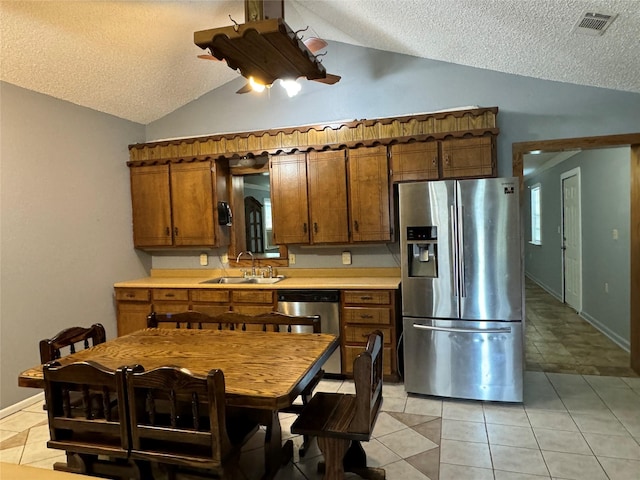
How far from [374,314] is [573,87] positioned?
257cm

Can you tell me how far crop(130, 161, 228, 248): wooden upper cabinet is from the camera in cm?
415

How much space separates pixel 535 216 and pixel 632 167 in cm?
537

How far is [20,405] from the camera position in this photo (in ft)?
10.7

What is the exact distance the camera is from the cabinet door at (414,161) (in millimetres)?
3506

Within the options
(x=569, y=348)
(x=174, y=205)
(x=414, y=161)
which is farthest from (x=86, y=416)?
(x=569, y=348)

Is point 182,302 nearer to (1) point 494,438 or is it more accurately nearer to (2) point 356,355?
(2) point 356,355

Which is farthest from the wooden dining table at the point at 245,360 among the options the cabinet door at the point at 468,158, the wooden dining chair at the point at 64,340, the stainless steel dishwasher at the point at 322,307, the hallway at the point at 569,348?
the hallway at the point at 569,348

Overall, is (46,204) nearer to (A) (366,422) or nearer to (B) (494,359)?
(A) (366,422)

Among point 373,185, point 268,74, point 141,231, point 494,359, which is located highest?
point 268,74

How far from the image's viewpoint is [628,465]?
2242 mm

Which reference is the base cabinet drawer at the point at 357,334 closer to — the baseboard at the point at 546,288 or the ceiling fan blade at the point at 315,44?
the ceiling fan blade at the point at 315,44

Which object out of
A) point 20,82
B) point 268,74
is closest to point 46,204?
point 20,82

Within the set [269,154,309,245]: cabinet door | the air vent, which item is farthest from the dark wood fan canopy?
the air vent

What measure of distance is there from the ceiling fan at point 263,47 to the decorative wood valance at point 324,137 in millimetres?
1104
